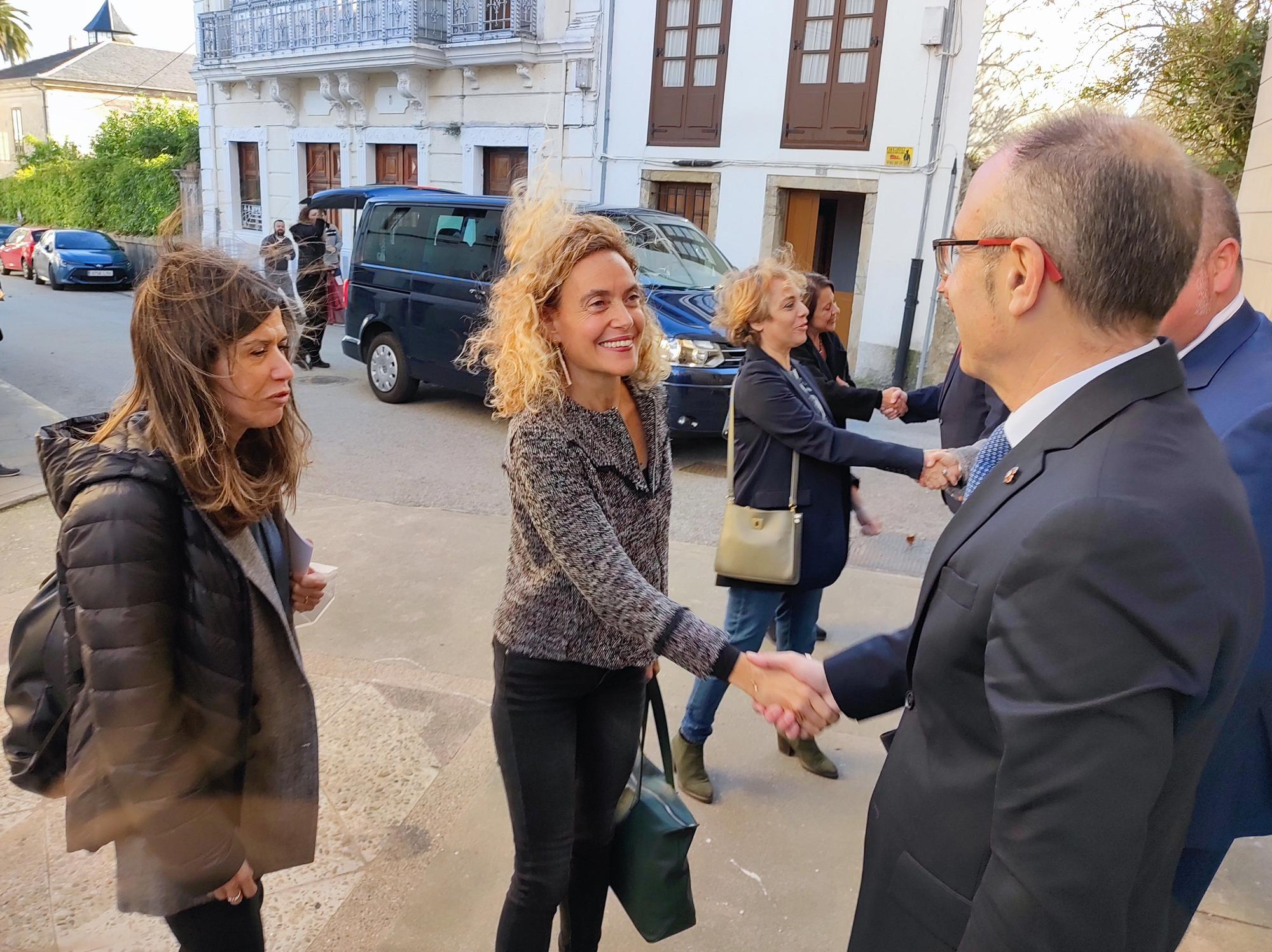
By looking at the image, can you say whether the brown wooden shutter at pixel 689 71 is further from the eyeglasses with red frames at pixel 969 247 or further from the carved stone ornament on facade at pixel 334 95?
the eyeglasses with red frames at pixel 969 247

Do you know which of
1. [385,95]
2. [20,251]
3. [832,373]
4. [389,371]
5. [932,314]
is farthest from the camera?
[20,251]

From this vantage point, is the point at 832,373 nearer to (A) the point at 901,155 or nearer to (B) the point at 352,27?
(A) the point at 901,155

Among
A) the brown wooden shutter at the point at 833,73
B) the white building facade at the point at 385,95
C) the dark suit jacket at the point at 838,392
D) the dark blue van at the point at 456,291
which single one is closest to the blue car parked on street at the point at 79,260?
the white building facade at the point at 385,95

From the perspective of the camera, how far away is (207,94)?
2120cm

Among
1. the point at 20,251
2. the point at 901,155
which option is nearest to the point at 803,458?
the point at 901,155

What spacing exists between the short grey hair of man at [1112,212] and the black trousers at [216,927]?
1.82 m

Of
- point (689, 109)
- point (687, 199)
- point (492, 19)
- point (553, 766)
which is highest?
point (492, 19)

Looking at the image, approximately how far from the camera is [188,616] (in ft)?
5.11

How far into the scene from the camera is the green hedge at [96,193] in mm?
23719

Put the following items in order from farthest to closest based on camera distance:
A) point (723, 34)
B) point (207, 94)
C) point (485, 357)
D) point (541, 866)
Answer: point (207, 94) → point (723, 34) → point (485, 357) → point (541, 866)

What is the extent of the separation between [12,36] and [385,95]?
39611 mm

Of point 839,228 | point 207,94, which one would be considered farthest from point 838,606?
point 207,94

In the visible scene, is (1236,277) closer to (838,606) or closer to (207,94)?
(838,606)

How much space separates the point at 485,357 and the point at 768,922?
5.77 ft
